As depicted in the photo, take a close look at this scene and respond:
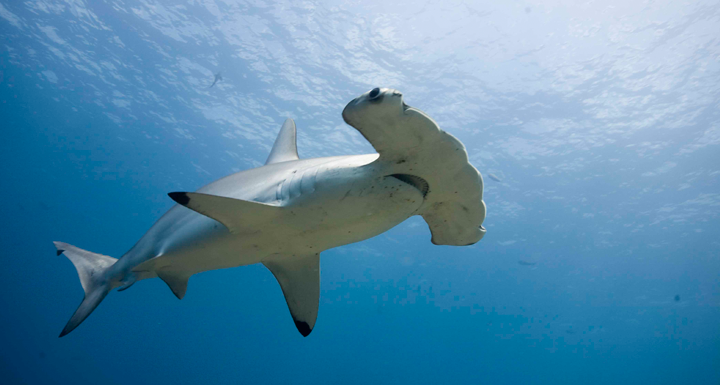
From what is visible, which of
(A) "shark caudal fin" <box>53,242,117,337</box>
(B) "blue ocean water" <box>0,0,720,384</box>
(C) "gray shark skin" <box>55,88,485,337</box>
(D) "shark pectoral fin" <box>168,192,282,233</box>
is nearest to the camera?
(C) "gray shark skin" <box>55,88,485,337</box>

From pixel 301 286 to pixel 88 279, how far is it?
2.63 m

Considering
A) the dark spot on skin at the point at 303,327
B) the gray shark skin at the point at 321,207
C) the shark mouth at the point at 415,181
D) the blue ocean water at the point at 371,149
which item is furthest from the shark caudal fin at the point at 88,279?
the blue ocean water at the point at 371,149

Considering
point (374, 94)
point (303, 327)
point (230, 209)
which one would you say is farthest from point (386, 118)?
point (303, 327)

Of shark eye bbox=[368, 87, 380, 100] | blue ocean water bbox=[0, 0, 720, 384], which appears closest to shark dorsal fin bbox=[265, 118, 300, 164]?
shark eye bbox=[368, 87, 380, 100]

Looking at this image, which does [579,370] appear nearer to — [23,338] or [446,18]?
[446,18]

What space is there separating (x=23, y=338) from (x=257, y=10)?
53738mm

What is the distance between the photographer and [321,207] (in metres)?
2.06

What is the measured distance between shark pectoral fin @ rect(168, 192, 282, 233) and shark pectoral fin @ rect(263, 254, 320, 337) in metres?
0.79

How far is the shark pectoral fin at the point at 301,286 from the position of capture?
2.97m

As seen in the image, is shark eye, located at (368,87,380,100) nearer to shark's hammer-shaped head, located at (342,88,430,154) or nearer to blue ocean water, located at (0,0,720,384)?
shark's hammer-shaped head, located at (342,88,430,154)

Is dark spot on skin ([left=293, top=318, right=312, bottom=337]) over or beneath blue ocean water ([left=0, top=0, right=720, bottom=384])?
beneath

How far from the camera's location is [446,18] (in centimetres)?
1202

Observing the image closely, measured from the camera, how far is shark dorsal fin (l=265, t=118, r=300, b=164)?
11.6 ft

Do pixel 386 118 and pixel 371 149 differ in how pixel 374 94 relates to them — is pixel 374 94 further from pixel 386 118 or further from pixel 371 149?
pixel 371 149
